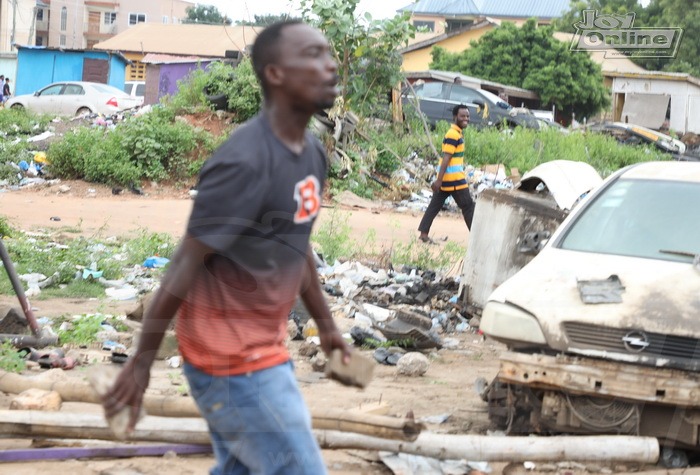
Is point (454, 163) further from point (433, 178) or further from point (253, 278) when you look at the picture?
point (253, 278)

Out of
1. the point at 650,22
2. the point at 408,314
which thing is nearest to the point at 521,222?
the point at 408,314

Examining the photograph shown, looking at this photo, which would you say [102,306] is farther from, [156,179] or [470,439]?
[156,179]

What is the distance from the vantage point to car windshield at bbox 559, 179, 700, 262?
247 inches

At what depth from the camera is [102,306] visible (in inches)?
Answer: 348

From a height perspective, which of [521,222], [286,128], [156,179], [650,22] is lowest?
[156,179]

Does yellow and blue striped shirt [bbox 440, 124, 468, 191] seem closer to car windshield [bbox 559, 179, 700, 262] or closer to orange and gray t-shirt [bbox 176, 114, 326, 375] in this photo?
car windshield [bbox 559, 179, 700, 262]

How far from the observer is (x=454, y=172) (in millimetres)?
13031

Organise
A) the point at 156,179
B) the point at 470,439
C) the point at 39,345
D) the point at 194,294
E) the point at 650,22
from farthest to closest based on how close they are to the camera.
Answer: the point at 650,22, the point at 156,179, the point at 39,345, the point at 470,439, the point at 194,294

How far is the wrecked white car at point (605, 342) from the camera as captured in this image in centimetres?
535

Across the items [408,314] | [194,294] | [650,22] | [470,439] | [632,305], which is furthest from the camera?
[650,22]

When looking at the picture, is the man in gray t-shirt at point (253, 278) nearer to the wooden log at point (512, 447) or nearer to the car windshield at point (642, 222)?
the wooden log at point (512, 447)

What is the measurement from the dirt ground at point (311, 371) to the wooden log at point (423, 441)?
6.7 inches

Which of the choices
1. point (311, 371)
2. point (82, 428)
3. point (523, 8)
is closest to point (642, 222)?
point (311, 371)

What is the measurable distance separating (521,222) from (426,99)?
18.9 metres
